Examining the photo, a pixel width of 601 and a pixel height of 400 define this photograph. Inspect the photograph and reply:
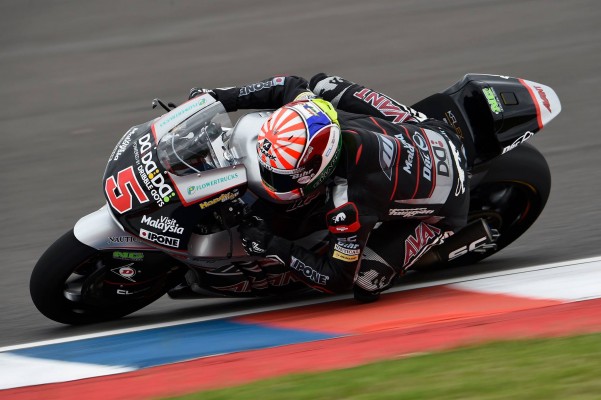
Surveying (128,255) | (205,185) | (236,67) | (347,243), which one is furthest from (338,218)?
(236,67)

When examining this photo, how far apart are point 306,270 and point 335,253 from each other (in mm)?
176

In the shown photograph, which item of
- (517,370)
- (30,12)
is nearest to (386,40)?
(30,12)

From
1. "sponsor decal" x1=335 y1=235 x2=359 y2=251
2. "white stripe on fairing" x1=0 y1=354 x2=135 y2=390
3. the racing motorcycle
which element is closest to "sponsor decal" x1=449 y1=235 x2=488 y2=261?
the racing motorcycle

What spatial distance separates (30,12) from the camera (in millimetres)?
12016

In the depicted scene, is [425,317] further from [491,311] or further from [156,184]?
[156,184]

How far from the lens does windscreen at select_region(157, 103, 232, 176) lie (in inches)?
207

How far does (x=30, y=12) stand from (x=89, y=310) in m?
7.15

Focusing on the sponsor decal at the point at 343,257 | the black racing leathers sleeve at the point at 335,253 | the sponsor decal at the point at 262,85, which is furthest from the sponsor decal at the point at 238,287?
the sponsor decal at the point at 262,85

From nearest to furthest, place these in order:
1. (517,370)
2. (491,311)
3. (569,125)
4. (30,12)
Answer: (517,370) → (491,311) → (569,125) → (30,12)

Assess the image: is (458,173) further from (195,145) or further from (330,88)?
(195,145)

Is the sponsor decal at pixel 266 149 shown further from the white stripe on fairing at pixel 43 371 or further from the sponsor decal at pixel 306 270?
the white stripe on fairing at pixel 43 371

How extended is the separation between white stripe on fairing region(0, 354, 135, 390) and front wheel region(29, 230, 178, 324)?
0.49 meters

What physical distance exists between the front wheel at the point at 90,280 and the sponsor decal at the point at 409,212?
1199mm

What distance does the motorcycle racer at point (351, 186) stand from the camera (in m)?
5.07
